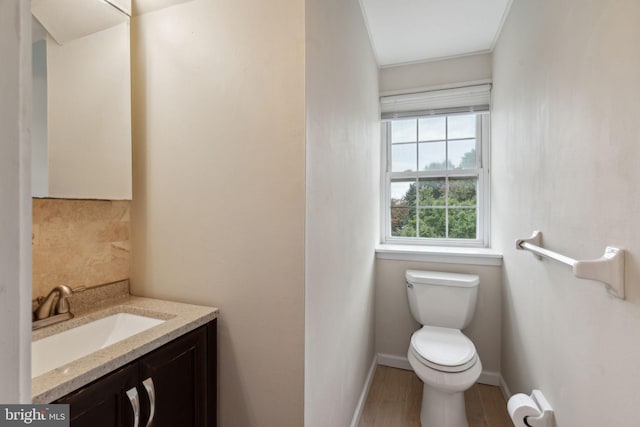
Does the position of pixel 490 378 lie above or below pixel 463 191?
below

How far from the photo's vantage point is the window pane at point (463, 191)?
2377 millimetres

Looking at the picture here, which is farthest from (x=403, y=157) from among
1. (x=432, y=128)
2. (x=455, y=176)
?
(x=455, y=176)

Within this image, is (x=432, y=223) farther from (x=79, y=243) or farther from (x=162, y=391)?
(x=79, y=243)

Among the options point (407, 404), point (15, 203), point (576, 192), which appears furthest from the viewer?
point (407, 404)

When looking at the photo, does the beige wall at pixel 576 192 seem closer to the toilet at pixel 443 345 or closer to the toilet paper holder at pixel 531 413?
the toilet paper holder at pixel 531 413

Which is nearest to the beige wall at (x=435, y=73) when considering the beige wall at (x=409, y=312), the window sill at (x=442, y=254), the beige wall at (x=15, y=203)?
the window sill at (x=442, y=254)

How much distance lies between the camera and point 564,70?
1.10 metres

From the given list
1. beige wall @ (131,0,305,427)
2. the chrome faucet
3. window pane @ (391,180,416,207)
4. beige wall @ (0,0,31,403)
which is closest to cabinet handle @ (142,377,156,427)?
beige wall @ (131,0,305,427)

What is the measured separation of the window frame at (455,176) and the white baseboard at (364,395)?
38.9 inches

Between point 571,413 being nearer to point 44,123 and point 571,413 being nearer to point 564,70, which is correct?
point 564,70

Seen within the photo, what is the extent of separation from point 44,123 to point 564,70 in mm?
1924

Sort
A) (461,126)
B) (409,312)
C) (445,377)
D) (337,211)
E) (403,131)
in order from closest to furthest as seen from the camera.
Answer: (337,211) < (445,377) < (409,312) < (461,126) < (403,131)

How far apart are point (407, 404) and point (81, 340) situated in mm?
1823

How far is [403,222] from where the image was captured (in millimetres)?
2529
